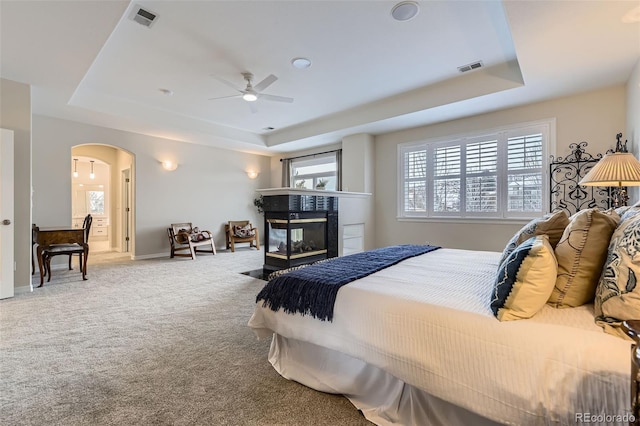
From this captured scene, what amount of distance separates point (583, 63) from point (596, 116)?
111 centimetres

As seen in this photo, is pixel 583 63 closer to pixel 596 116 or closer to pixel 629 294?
pixel 596 116

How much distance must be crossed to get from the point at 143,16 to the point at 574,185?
538 cm

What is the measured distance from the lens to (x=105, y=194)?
29.3 feet

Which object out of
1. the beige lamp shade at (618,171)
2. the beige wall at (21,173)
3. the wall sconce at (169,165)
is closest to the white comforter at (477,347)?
the beige lamp shade at (618,171)

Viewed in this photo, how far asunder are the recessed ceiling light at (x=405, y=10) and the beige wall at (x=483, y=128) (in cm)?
265

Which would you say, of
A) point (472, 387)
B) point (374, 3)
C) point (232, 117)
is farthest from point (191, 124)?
point (472, 387)

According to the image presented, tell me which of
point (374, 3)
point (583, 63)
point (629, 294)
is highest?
point (374, 3)

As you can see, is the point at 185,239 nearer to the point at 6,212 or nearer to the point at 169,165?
the point at 169,165

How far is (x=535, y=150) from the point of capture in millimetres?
4152

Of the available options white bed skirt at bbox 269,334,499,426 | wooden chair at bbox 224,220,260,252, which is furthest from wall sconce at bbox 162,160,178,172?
white bed skirt at bbox 269,334,499,426

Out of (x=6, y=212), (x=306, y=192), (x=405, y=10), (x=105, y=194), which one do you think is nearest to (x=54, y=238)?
(x=6, y=212)

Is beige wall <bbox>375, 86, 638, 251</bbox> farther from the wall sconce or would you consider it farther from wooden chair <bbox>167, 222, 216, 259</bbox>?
the wall sconce

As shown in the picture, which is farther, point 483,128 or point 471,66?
point 483,128

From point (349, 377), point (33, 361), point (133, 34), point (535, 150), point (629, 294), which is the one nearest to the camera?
point (629, 294)
